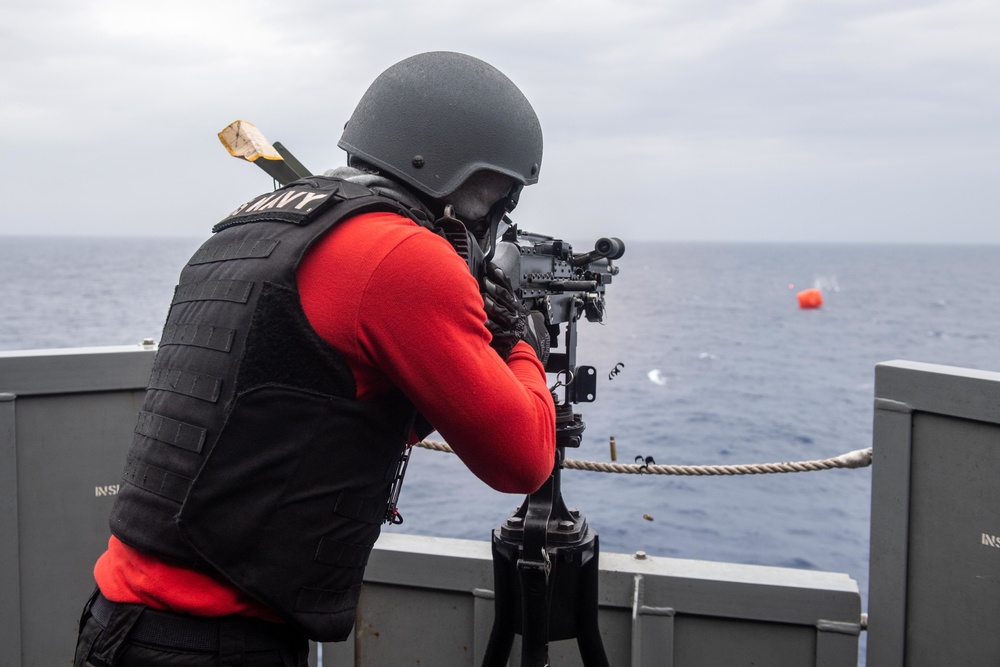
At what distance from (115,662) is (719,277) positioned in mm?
90196

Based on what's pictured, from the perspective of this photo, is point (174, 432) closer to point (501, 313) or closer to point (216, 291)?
point (216, 291)

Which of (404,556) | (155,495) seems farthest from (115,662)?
(404,556)

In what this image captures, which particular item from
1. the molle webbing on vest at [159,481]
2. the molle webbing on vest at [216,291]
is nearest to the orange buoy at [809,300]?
the molle webbing on vest at [216,291]

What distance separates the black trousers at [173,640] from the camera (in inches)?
62.4

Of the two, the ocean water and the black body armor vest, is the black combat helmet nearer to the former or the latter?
the black body armor vest

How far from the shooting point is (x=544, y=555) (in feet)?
9.27

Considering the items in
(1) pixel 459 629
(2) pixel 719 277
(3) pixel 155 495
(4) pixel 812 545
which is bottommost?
(4) pixel 812 545

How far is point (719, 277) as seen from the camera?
88938mm

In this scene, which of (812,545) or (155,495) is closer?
(155,495)

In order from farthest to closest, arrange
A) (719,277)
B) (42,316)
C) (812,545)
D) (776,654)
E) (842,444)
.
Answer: (719,277), (42,316), (842,444), (812,545), (776,654)

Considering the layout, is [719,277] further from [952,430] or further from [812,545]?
[952,430]

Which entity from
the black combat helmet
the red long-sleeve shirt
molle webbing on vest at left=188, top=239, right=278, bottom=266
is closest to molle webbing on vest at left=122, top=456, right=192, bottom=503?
the red long-sleeve shirt

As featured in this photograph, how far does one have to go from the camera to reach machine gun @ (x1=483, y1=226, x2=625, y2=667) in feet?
9.29

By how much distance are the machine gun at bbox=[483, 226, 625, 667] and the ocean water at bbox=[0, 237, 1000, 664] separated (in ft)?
3.10
